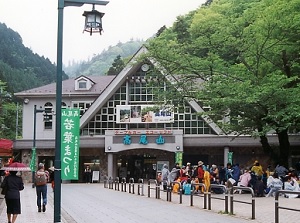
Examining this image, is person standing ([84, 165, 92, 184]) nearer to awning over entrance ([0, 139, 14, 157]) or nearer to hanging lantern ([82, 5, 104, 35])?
awning over entrance ([0, 139, 14, 157])

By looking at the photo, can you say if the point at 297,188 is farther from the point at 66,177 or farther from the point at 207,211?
the point at 66,177

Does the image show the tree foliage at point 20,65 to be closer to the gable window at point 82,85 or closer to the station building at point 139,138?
the gable window at point 82,85

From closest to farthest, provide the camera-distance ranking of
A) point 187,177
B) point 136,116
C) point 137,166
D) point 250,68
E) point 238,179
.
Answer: point 238,179 < point 187,177 < point 250,68 < point 136,116 < point 137,166

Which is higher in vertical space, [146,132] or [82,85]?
[82,85]

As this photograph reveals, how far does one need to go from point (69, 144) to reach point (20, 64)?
80.9 m

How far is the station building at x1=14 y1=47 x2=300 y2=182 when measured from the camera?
127 ft

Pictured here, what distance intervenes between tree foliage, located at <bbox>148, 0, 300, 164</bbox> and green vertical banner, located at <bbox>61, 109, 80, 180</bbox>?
1228 cm

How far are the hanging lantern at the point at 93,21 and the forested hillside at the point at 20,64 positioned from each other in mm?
64773

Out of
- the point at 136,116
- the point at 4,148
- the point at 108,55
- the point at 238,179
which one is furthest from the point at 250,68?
A: the point at 108,55

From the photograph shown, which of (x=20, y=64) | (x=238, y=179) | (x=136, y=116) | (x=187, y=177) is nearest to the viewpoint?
(x=238, y=179)

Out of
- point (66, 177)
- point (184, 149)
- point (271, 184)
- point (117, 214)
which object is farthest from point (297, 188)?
point (184, 149)

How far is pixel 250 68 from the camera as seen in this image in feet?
84.8

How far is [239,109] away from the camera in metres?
24.1

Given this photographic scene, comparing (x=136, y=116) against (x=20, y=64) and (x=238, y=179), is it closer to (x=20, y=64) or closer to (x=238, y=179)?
(x=238, y=179)
